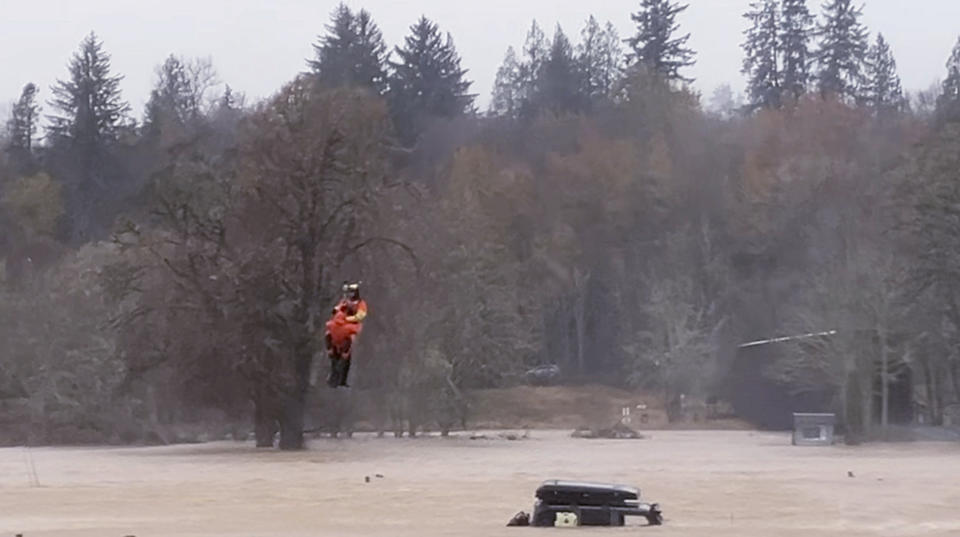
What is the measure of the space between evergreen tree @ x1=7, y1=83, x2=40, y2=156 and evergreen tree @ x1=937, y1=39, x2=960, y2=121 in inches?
2158

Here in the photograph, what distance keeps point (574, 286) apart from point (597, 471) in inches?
1906

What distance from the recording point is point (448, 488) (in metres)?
35.9

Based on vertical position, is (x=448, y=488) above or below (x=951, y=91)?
below

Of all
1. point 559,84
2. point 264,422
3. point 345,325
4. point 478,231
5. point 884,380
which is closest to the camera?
point 345,325

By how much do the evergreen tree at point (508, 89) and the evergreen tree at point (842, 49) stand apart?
2122 cm

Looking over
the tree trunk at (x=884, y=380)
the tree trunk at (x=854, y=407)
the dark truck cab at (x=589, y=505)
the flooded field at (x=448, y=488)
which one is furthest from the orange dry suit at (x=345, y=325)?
the tree trunk at (x=884, y=380)

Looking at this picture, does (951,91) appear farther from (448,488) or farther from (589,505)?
(589,505)

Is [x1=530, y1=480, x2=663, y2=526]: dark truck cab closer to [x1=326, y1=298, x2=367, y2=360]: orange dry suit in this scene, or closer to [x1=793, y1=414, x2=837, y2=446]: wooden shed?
[x1=326, y1=298, x2=367, y2=360]: orange dry suit

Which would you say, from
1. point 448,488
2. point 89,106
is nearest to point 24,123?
point 89,106

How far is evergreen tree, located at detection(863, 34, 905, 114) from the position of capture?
114 m

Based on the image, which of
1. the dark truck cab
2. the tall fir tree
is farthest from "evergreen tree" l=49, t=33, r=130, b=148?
the dark truck cab

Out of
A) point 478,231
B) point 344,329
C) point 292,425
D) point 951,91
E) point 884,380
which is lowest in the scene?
point 292,425

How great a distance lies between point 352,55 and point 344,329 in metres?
82.3

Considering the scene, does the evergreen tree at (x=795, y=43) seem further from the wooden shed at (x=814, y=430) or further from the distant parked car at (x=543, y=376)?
the wooden shed at (x=814, y=430)
